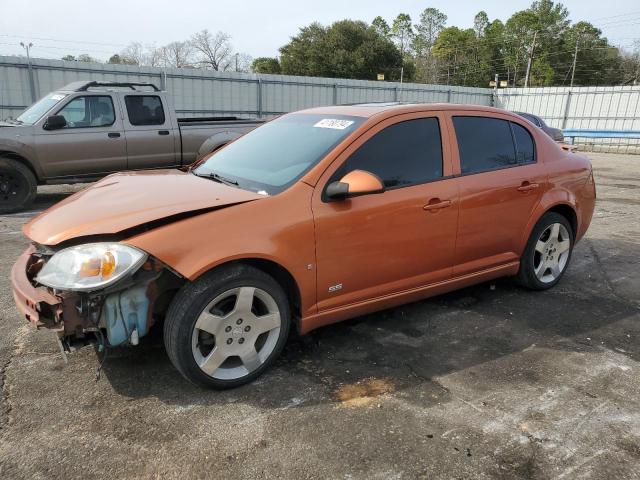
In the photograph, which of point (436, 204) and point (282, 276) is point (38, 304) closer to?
point (282, 276)

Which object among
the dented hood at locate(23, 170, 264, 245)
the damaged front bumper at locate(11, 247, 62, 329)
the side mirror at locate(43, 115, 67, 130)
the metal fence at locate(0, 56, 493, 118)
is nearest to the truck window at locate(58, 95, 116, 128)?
the side mirror at locate(43, 115, 67, 130)

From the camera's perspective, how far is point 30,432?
2.66 metres

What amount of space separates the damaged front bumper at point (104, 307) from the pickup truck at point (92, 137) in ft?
19.9

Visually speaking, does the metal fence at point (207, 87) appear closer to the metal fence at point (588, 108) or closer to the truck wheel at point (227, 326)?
the metal fence at point (588, 108)

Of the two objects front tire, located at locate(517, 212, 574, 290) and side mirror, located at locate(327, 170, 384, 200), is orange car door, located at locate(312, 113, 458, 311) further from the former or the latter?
front tire, located at locate(517, 212, 574, 290)

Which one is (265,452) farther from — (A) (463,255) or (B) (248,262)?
(A) (463,255)

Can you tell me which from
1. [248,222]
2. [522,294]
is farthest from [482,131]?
[248,222]

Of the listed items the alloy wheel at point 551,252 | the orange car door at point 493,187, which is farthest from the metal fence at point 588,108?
the orange car door at point 493,187

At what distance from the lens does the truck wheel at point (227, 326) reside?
2.84 meters

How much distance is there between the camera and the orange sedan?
2783mm

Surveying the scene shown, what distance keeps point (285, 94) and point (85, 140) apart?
43.8ft

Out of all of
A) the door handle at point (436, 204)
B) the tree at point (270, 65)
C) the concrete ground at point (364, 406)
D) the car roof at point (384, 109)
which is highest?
the tree at point (270, 65)

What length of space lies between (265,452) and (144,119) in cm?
785

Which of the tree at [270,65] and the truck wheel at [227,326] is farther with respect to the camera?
the tree at [270,65]
